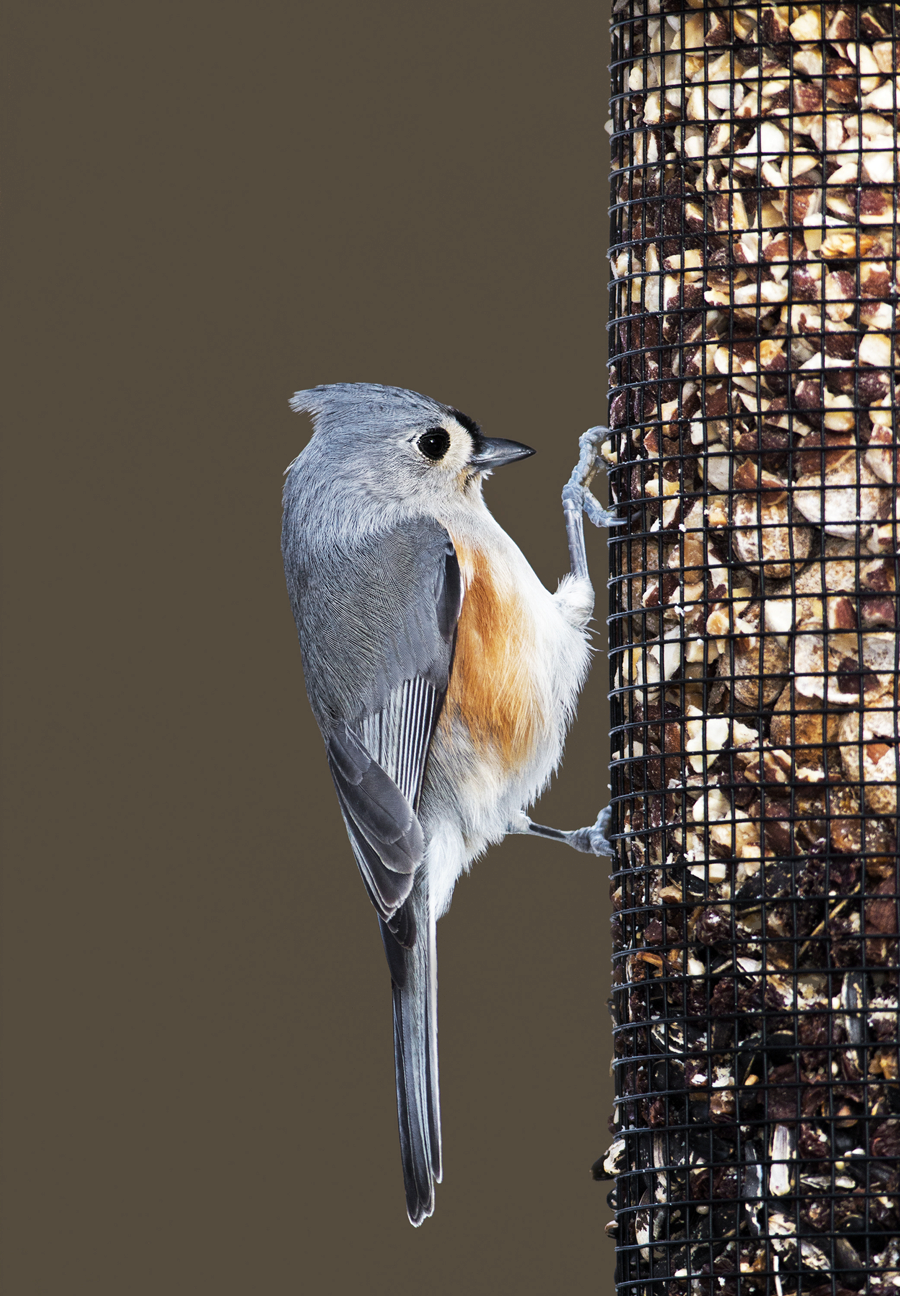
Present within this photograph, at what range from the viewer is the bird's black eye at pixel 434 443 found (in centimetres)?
453

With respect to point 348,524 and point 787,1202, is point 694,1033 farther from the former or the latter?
point 348,524

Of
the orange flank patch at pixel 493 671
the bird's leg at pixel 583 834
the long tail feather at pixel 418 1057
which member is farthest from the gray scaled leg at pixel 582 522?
the long tail feather at pixel 418 1057

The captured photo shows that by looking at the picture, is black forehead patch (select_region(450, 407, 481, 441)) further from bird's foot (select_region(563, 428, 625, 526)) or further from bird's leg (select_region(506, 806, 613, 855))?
bird's leg (select_region(506, 806, 613, 855))

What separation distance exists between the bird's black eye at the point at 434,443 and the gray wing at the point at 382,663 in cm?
18

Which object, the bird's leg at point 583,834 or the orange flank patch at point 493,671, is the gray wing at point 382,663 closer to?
the orange flank patch at point 493,671

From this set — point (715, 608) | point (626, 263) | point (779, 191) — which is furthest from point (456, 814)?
point (779, 191)

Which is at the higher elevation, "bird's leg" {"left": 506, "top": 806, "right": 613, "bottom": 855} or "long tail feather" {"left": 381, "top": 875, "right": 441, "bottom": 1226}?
"bird's leg" {"left": 506, "top": 806, "right": 613, "bottom": 855}

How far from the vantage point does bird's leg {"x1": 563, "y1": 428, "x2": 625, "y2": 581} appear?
3.97 m

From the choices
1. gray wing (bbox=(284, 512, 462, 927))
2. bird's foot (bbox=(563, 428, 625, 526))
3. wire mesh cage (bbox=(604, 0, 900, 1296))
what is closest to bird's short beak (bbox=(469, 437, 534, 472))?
gray wing (bbox=(284, 512, 462, 927))

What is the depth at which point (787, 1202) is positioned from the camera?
331 centimetres

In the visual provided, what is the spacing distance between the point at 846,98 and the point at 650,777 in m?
1.40

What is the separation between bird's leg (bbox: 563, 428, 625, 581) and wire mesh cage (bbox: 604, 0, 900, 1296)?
0.70 feet

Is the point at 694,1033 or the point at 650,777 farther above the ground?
the point at 650,777

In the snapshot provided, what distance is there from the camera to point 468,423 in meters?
4.59
